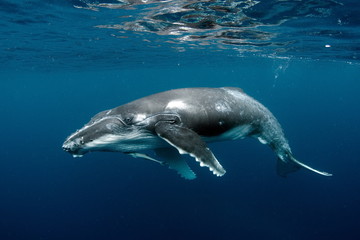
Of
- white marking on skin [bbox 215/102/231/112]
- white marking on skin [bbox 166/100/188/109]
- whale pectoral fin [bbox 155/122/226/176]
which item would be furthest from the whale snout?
white marking on skin [bbox 215/102/231/112]

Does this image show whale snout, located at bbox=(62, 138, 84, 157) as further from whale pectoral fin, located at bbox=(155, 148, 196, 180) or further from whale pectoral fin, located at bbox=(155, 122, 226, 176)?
whale pectoral fin, located at bbox=(155, 148, 196, 180)

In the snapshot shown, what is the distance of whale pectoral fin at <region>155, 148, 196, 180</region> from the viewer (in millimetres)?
6164

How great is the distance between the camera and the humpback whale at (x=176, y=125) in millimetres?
4082

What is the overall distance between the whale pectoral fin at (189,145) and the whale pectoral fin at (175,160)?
1.83 metres

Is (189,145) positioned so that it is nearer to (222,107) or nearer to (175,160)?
(222,107)

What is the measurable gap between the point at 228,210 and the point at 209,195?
180cm

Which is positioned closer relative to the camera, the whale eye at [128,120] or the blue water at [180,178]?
the whale eye at [128,120]

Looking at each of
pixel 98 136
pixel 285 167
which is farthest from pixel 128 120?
pixel 285 167

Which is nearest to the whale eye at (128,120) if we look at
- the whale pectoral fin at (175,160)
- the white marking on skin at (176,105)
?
the white marking on skin at (176,105)

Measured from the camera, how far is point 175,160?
6.29 m

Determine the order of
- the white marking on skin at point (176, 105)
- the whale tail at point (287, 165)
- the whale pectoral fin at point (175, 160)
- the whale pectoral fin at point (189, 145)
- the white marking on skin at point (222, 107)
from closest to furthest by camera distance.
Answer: the whale pectoral fin at point (189, 145) < the white marking on skin at point (176, 105) < the white marking on skin at point (222, 107) < the whale pectoral fin at point (175, 160) < the whale tail at point (287, 165)

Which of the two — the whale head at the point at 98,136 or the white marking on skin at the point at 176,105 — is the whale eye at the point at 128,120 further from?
the white marking on skin at the point at 176,105

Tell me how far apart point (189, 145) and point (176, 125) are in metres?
0.63

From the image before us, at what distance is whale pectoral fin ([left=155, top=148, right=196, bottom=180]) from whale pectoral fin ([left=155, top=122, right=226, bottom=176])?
1.83m
